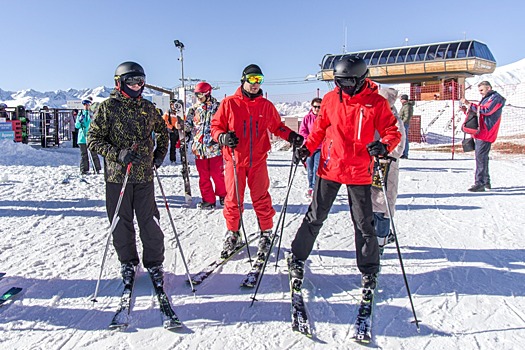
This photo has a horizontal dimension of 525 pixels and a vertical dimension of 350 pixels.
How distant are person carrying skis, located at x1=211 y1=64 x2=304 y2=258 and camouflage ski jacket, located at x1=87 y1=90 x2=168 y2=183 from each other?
2.75ft

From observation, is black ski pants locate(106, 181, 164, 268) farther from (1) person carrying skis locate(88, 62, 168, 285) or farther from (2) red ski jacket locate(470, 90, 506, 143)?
(2) red ski jacket locate(470, 90, 506, 143)

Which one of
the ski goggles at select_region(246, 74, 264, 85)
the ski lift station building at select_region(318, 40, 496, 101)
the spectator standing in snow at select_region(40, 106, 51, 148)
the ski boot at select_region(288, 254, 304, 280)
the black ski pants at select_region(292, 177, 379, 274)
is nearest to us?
the black ski pants at select_region(292, 177, 379, 274)

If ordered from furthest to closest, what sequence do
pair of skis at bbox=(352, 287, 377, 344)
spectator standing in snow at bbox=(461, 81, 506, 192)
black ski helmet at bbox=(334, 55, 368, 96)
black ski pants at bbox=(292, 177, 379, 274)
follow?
spectator standing in snow at bbox=(461, 81, 506, 192), black ski pants at bbox=(292, 177, 379, 274), black ski helmet at bbox=(334, 55, 368, 96), pair of skis at bbox=(352, 287, 377, 344)

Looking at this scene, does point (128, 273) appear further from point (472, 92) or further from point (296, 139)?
A: point (472, 92)

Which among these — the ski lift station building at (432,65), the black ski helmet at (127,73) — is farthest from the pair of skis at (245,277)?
the ski lift station building at (432,65)

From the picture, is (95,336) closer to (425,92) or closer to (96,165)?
(96,165)

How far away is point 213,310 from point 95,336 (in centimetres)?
86

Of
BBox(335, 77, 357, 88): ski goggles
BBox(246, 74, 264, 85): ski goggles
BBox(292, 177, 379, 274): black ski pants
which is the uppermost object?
BBox(246, 74, 264, 85): ski goggles

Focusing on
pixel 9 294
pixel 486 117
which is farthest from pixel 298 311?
pixel 486 117

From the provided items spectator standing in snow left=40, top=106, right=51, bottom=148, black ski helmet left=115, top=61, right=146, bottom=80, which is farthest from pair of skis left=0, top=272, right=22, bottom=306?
spectator standing in snow left=40, top=106, right=51, bottom=148

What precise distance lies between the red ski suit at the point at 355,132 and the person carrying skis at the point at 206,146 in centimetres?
334

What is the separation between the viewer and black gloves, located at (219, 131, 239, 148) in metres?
3.73

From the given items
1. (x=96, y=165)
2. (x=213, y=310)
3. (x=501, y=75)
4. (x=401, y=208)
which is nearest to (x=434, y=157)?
(x=401, y=208)

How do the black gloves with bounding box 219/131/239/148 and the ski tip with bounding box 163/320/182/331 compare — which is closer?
the ski tip with bounding box 163/320/182/331
